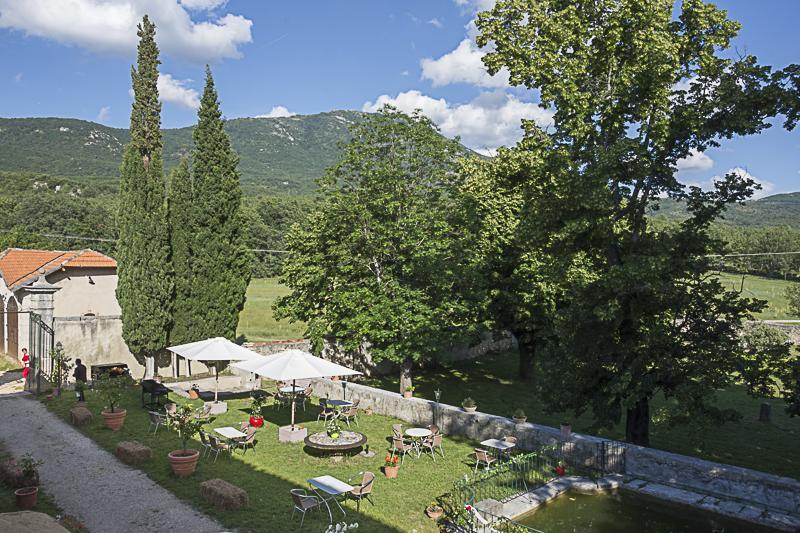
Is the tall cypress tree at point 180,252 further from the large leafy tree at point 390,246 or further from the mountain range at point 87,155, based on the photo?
the mountain range at point 87,155

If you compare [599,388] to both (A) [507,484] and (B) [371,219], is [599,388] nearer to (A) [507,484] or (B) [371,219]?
(A) [507,484]

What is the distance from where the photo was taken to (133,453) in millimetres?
12914

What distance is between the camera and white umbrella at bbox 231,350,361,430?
15.0 metres

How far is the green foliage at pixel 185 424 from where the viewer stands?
1305 cm

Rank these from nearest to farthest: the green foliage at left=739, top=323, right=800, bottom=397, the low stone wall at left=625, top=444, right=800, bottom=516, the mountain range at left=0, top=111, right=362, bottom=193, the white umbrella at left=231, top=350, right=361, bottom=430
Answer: the low stone wall at left=625, top=444, right=800, bottom=516 < the green foliage at left=739, top=323, right=800, bottom=397 < the white umbrella at left=231, top=350, right=361, bottom=430 < the mountain range at left=0, top=111, right=362, bottom=193

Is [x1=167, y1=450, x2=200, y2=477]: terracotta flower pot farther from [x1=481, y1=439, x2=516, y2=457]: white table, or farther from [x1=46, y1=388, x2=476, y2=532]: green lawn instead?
[x1=481, y1=439, x2=516, y2=457]: white table

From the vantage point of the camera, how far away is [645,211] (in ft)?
50.1

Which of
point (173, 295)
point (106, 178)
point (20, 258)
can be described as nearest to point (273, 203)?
point (106, 178)

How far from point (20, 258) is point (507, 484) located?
30.1m

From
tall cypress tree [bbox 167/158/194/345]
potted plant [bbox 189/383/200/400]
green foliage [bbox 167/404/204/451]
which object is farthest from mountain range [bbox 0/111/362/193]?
green foliage [bbox 167/404/204/451]

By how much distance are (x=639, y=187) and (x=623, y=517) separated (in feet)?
28.7

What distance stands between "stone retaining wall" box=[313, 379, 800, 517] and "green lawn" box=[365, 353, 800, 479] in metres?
0.61

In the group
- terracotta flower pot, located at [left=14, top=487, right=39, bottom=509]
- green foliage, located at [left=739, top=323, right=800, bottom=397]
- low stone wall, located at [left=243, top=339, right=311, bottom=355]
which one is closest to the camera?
terracotta flower pot, located at [left=14, top=487, right=39, bottom=509]

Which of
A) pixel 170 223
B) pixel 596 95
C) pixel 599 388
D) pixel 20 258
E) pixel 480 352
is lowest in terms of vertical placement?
pixel 480 352
